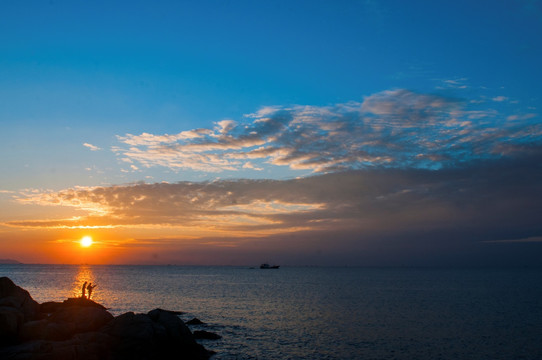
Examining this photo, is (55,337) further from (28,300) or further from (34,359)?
(28,300)

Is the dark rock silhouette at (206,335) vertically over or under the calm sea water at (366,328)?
over

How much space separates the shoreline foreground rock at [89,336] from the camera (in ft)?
80.1

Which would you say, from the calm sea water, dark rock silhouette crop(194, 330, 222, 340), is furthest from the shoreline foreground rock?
dark rock silhouette crop(194, 330, 222, 340)

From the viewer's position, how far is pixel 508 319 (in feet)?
177

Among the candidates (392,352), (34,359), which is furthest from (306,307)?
(34,359)

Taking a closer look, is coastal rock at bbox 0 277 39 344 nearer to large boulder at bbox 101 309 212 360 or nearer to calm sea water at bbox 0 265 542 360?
large boulder at bbox 101 309 212 360

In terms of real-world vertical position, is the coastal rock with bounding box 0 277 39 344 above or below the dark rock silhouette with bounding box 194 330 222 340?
above

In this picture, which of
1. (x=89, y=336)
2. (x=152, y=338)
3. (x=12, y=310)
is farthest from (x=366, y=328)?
(x=12, y=310)

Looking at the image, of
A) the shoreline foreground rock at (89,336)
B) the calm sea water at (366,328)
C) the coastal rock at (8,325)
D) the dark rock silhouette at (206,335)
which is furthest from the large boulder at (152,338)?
the dark rock silhouette at (206,335)

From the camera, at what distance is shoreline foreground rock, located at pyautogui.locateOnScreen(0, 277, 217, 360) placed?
2441 centimetres

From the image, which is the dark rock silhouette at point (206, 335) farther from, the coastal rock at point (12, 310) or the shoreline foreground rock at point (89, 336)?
the coastal rock at point (12, 310)

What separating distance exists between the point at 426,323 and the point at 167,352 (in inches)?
1341

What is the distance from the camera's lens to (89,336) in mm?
27406

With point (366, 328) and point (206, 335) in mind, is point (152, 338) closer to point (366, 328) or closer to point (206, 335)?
point (206, 335)
